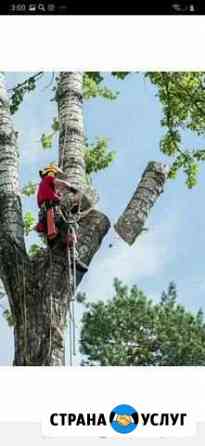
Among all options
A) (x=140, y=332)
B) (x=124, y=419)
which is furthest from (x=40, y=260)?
(x=140, y=332)

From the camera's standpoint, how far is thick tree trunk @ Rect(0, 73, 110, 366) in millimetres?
6812

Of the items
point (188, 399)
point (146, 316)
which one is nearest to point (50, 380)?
point (188, 399)

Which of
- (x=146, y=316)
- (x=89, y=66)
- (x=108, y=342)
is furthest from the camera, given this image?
(x=146, y=316)

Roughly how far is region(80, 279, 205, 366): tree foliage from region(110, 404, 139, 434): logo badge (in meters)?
4.28

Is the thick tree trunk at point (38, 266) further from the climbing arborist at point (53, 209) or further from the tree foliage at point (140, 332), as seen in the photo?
the tree foliage at point (140, 332)

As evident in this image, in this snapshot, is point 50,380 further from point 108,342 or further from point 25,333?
point 108,342

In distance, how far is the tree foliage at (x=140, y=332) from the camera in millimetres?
10102

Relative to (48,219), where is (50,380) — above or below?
below

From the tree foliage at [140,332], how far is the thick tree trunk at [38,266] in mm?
2583

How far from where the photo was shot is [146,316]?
12.3 meters

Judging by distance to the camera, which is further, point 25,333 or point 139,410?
point 25,333
